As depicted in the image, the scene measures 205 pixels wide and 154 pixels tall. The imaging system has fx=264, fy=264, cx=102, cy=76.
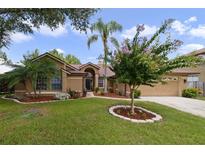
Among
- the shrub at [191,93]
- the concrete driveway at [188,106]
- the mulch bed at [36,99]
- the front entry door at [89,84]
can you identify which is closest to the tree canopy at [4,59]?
the mulch bed at [36,99]

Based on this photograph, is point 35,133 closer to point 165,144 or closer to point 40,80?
point 165,144

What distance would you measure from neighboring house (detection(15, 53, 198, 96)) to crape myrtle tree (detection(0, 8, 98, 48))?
21.0 ft

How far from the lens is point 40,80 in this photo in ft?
70.7

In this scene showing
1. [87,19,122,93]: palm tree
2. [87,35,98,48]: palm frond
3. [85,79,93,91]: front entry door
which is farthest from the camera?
[85,79,93,91]: front entry door

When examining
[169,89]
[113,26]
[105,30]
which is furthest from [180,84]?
[105,30]

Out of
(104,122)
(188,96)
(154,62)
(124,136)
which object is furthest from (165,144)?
(188,96)

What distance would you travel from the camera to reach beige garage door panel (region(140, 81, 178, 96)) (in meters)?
26.4

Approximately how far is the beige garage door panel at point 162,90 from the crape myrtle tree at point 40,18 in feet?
43.5

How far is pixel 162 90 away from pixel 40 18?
644 inches

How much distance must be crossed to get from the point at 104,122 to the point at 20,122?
360cm

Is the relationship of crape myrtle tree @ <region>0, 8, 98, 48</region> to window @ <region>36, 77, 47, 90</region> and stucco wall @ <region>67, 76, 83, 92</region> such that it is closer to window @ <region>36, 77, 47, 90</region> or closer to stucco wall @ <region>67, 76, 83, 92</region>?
window @ <region>36, 77, 47, 90</region>

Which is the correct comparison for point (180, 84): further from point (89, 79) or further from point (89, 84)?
point (89, 84)

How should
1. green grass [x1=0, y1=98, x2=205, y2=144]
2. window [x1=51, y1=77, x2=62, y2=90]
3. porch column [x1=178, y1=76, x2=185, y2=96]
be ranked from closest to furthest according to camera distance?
green grass [x1=0, y1=98, x2=205, y2=144] < window [x1=51, y1=77, x2=62, y2=90] < porch column [x1=178, y1=76, x2=185, y2=96]

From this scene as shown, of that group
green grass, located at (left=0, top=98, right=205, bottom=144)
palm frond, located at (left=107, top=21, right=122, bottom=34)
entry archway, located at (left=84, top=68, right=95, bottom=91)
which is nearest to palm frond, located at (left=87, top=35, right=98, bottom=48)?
palm frond, located at (left=107, top=21, right=122, bottom=34)
